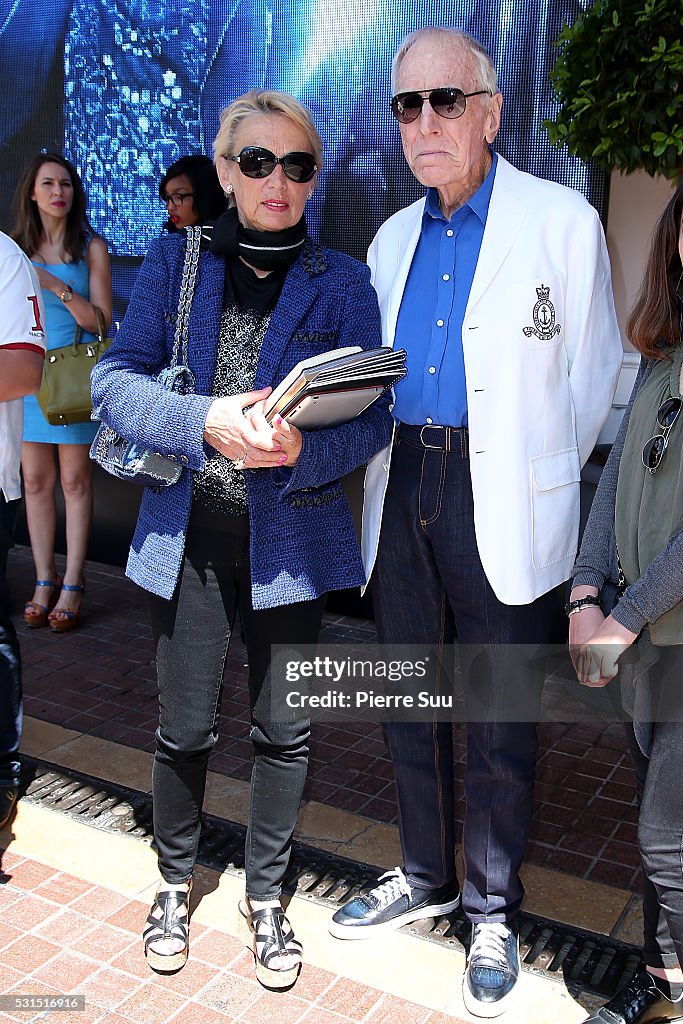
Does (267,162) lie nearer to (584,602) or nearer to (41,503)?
(584,602)

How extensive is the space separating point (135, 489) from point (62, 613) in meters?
1.11

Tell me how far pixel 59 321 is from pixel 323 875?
3322mm

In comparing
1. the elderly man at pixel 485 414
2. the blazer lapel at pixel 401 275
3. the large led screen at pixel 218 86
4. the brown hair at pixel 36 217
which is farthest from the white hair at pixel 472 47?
the brown hair at pixel 36 217

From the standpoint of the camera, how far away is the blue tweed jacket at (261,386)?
263cm

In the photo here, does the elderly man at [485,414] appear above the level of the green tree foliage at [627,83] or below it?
below

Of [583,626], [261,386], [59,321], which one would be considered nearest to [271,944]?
[583,626]

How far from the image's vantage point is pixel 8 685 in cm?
358

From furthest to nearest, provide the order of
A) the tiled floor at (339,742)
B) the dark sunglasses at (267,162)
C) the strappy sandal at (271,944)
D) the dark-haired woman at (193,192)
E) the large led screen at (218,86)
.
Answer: the dark-haired woman at (193,192), the large led screen at (218,86), the tiled floor at (339,742), the strappy sandal at (271,944), the dark sunglasses at (267,162)

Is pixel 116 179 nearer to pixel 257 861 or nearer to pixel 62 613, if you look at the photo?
pixel 62 613

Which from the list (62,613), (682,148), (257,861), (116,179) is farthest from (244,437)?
(116,179)

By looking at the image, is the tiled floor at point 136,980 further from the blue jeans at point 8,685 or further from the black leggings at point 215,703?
the blue jeans at point 8,685

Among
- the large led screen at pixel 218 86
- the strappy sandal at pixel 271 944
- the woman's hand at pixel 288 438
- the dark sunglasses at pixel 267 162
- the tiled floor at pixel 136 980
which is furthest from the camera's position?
the large led screen at pixel 218 86

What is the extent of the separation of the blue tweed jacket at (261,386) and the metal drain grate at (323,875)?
3.73 ft

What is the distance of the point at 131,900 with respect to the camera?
321 centimetres
